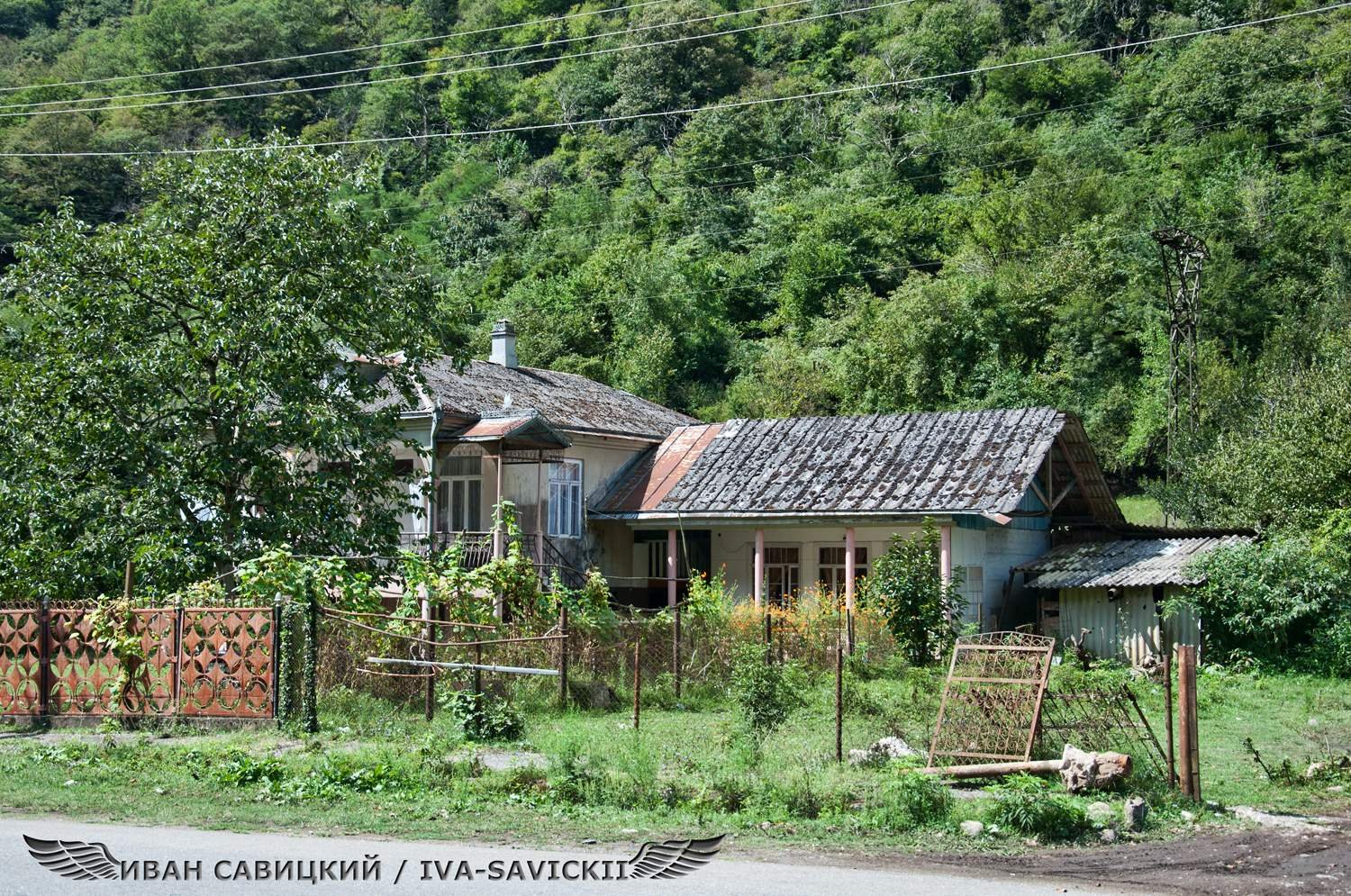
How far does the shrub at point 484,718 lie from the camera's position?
15.4m

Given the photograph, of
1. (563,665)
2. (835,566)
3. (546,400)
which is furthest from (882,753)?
(546,400)

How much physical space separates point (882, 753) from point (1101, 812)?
281cm

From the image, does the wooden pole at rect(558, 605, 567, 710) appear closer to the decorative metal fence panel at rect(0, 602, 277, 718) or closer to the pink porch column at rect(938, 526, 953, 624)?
the decorative metal fence panel at rect(0, 602, 277, 718)

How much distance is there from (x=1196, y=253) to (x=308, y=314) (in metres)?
27.4

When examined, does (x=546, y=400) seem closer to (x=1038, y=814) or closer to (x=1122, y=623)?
(x=1122, y=623)

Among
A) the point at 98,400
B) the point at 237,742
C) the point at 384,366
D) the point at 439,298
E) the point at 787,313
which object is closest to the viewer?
the point at 237,742

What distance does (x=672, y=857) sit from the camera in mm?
9547

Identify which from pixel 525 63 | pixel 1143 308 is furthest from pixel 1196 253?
pixel 525 63

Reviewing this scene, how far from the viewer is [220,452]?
20781 mm

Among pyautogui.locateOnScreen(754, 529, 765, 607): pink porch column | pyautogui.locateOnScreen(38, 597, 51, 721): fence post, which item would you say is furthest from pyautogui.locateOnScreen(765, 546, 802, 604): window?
pyautogui.locateOnScreen(38, 597, 51, 721): fence post

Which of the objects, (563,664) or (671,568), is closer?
(563,664)

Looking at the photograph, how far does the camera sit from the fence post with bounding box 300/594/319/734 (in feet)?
50.5

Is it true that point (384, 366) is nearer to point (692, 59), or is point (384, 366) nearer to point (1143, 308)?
point (1143, 308)

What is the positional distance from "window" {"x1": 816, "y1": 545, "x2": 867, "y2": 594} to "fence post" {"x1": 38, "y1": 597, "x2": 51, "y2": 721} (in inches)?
624
